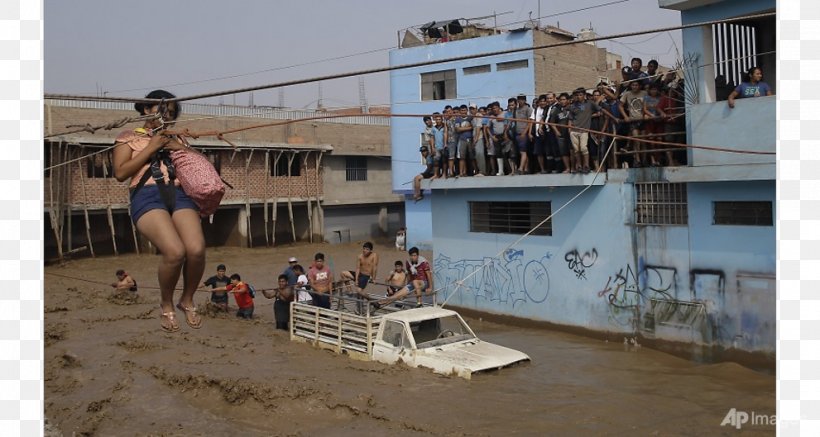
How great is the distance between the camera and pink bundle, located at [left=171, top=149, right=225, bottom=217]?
5207mm

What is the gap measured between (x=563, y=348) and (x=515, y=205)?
3.72 metres

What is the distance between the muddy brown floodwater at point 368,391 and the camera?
9852 millimetres

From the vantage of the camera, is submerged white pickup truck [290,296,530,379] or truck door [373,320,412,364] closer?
submerged white pickup truck [290,296,530,379]

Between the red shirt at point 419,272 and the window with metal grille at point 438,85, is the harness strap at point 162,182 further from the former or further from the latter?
the window with metal grille at point 438,85

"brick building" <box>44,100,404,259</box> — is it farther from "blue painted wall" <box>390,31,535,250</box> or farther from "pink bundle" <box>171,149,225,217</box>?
"pink bundle" <box>171,149,225,217</box>

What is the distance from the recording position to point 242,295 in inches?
687

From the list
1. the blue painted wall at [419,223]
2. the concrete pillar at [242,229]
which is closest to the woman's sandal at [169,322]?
the blue painted wall at [419,223]

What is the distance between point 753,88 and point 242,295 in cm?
1158

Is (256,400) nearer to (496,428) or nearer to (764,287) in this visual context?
(496,428)

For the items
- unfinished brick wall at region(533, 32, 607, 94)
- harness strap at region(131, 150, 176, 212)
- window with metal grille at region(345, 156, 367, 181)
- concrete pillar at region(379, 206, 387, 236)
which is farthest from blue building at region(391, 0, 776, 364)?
concrete pillar at region(379, 206, 387, 236)

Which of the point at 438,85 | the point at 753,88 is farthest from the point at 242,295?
the point at 438,85

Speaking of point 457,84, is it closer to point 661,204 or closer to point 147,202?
point 661,204

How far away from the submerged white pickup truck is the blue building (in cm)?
324

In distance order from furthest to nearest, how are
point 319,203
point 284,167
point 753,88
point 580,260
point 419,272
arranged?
point 319,203 < point 284,167 < point 419,272 < point 580,260 < point 753,88
